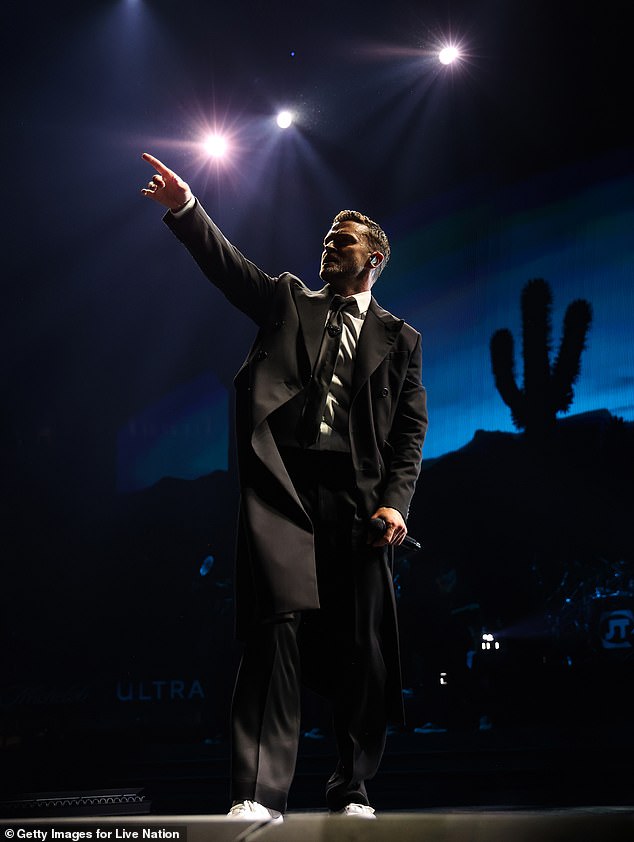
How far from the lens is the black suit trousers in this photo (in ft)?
5.79

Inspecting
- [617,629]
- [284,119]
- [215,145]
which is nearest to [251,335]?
[215,145]

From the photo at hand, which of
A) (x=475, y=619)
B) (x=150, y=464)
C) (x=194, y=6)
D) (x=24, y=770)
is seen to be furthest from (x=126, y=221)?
(x=475, y=619)

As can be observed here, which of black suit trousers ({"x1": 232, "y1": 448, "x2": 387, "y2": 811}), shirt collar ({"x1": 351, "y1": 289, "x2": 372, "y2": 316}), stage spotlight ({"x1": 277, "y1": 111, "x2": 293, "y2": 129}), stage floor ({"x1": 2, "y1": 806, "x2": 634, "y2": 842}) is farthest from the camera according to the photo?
stage spotlight ({"x1": 277, "y1": 111, "x2": 293, "y2": 129})

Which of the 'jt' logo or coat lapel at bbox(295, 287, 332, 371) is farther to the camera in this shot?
the 'jt' logo

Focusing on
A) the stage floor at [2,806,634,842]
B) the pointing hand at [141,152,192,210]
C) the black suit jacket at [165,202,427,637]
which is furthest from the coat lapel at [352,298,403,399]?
the stage floor at [2,806,634,842]

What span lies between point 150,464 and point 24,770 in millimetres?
3067

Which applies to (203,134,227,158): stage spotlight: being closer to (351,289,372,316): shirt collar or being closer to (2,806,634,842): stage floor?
(351,289,372,316): shirt collar

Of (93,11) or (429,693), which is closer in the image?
(93,11)

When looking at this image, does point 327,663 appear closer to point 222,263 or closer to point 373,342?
point 373,342

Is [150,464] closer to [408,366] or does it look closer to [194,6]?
[194,6]

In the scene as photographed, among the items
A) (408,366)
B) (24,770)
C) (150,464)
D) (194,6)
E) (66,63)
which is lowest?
(24,770)

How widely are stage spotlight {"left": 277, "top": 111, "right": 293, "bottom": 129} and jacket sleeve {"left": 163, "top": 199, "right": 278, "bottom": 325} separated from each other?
523cm

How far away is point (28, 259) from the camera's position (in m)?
6.94

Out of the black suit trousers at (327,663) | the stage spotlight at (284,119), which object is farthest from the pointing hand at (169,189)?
the stage spotlight at (284,119)
